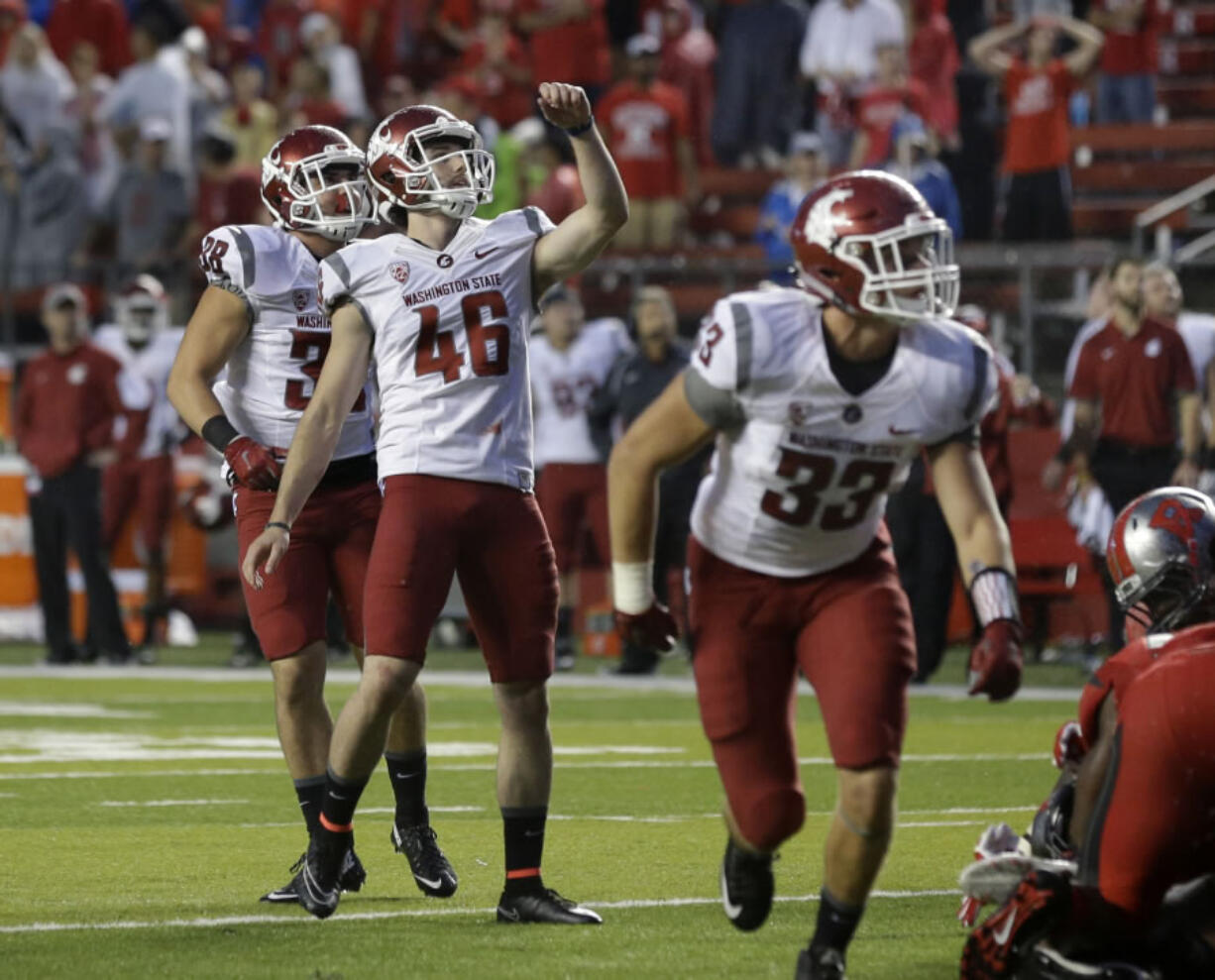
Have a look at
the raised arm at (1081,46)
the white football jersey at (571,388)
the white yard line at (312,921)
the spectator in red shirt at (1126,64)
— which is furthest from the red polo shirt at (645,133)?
the white yard line at (312,921)

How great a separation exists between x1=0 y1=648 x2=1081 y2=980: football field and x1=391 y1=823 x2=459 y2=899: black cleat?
0.06 metres

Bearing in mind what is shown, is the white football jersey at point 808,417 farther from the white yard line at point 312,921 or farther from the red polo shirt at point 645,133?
the red polo shirt at point 645,133

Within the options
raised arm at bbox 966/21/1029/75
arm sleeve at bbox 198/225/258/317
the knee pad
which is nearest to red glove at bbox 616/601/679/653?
the knee pad

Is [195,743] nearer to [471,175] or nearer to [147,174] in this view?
[471,175]

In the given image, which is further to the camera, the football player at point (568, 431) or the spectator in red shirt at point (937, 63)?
the spectator in red shirt at point (937, 63)

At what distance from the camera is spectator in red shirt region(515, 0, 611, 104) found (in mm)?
17156

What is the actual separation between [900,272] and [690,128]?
12.9m

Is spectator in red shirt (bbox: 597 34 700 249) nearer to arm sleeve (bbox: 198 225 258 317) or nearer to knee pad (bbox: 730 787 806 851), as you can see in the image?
arm sleeve (bbox: 198 225 258 317)

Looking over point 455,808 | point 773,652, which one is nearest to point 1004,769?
point 455,808

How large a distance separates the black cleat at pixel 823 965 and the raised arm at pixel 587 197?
5.93 ft

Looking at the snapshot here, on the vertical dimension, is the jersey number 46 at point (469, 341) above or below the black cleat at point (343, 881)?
above

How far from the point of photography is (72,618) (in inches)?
600

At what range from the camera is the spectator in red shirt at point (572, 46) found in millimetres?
17156

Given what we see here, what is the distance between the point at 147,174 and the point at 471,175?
11.0 m
